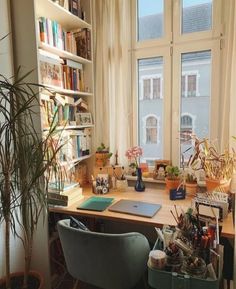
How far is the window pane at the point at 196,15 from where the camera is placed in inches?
81.4

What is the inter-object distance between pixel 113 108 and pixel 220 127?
0.95 meters

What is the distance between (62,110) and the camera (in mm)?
2068

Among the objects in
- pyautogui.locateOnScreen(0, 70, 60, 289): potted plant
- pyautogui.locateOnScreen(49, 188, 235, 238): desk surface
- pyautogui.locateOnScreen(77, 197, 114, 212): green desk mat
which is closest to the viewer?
pyautogui.locateOnScreen(0, 70, 60, 289): potted plant

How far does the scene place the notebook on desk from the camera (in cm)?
167

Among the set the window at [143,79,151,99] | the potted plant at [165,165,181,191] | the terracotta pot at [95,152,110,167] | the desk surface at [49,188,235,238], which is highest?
the window at [143,79,151,99]

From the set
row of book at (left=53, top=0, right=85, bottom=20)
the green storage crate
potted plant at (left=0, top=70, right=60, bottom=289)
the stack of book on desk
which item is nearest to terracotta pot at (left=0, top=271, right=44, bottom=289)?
potted plant at (left=0, top=70, right=60, bottom=289)

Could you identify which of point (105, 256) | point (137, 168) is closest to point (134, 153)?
point (137, 168)

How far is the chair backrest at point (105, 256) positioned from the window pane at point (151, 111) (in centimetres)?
111

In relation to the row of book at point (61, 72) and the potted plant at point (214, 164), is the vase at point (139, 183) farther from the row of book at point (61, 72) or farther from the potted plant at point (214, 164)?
the row of book at point (61, 72)

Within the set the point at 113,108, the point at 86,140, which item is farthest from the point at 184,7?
the point at 86,140

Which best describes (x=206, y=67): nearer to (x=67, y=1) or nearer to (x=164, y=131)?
(x=164, y=131)

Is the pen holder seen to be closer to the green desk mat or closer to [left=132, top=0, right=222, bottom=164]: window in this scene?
the green desk mat

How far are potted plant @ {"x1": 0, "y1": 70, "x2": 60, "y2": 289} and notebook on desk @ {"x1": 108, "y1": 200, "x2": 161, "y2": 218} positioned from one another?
0.50 metres

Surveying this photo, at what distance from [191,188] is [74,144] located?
105cm
